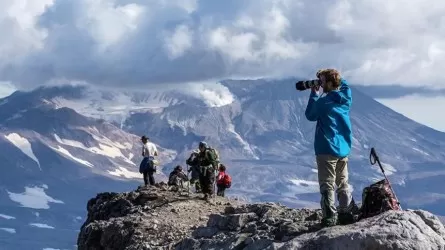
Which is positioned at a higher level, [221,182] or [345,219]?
[221,182]

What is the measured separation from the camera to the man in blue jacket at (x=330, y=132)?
14.6 m

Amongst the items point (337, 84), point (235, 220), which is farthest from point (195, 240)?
point (337, 84)

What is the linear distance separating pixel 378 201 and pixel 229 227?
3820 millimetres

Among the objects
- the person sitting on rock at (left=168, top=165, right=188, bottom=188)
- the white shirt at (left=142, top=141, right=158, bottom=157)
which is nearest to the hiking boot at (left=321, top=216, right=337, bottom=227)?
the person sitting on rock at (left=168, top=165, right=188, bottom=188)

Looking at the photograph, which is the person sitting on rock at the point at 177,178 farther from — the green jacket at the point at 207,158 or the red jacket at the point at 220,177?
the green jacket at the point at 207,158

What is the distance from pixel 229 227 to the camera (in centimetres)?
1781

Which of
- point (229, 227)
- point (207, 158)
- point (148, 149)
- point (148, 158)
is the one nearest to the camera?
point (229, 227)

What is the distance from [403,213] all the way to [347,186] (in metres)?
2.49

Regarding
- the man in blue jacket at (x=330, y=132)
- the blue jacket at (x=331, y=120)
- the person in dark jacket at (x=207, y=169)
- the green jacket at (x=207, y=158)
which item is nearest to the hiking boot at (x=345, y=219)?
the man in blue jacket at (x=330, y=132)

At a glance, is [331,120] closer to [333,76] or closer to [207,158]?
[333,76]

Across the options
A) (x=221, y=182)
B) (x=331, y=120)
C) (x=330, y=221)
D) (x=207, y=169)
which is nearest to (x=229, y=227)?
(x=330, y=221)

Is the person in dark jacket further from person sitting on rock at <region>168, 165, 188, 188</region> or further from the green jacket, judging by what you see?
person sitting on rock at <region>168, 165, 188, 188</region>

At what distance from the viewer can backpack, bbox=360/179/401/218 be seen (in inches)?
578

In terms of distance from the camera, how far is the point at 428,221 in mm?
13344
